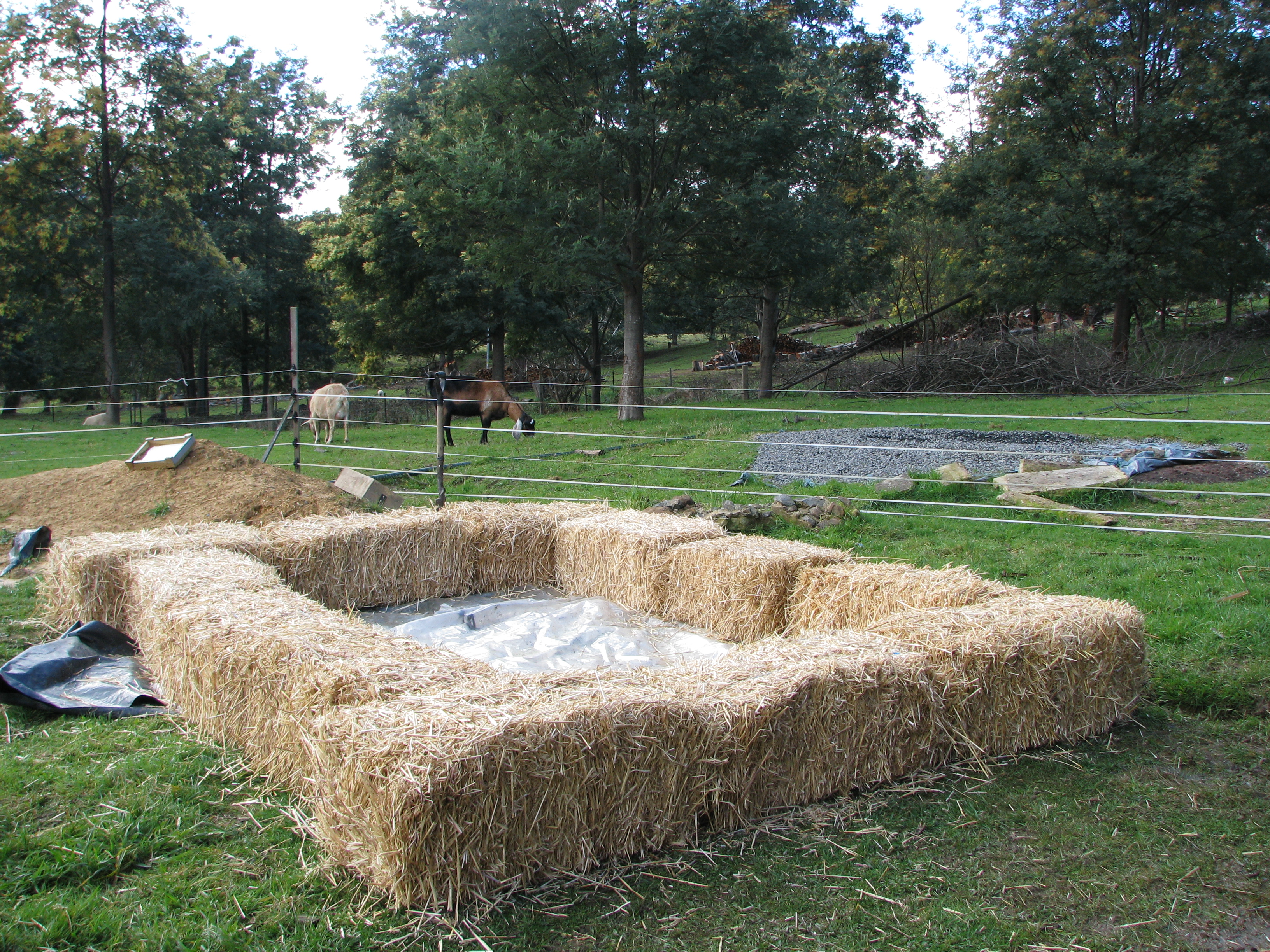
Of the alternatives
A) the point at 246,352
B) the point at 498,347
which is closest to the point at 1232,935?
the point at 498,347

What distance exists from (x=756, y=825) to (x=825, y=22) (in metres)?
26.5

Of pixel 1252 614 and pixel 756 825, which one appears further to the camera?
pixel 1252 614

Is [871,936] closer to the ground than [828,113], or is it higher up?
closer to the ground

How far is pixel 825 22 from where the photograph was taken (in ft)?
81.2

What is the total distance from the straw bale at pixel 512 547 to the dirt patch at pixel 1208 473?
5.93m

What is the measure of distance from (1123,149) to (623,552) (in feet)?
67.6

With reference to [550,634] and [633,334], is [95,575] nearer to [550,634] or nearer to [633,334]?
[550,634]

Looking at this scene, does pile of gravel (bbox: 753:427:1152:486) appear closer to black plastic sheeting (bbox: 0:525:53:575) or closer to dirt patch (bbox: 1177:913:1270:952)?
dirt patch (bbox: 1177:913:1270:952)

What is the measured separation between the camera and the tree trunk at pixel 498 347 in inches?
907

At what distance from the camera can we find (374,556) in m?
5.72

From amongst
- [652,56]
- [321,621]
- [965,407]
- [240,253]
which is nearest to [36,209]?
[240,253]

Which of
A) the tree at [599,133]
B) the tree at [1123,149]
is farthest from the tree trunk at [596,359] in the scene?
the tree at [1123,149]

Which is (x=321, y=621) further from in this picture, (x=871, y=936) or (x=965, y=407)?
(x=965, y=407)

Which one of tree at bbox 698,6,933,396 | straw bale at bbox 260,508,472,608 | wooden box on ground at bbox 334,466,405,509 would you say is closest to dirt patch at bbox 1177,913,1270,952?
straw bale at bbox 260,508,472,608
